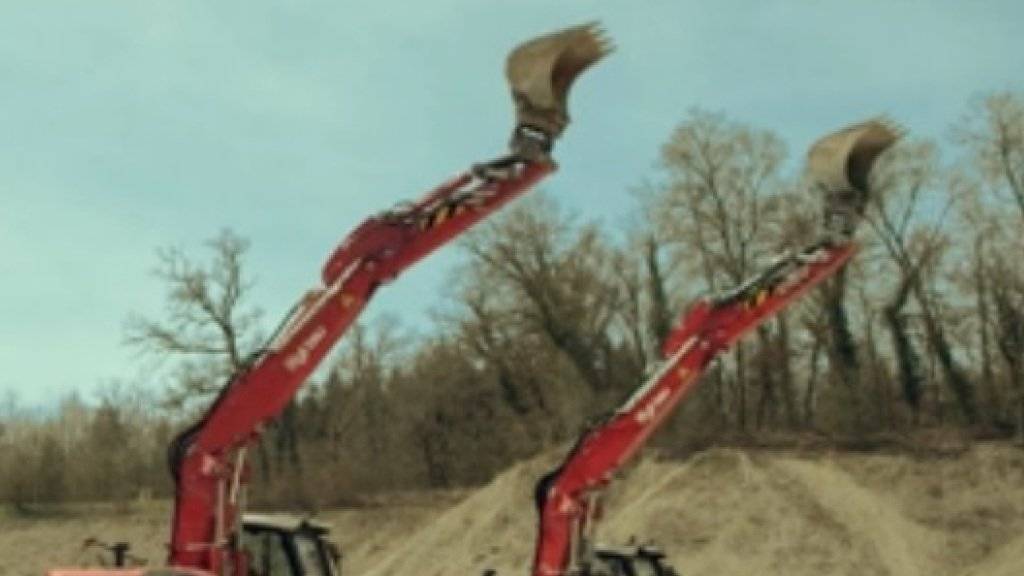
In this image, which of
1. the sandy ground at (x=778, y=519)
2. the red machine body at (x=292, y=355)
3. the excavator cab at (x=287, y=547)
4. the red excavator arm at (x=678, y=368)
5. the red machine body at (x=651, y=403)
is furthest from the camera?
the sandy ground at (x=778, y=519)

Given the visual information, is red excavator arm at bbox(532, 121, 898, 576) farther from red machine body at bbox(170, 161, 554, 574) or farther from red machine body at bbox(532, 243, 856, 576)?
red machine body at bbox(170, 161, 554, 574)

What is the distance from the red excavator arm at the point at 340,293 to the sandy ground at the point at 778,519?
2379 centimetres

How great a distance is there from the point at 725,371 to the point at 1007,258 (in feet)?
34.9

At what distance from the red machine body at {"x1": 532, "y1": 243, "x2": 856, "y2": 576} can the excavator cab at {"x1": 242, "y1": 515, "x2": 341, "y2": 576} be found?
270cm

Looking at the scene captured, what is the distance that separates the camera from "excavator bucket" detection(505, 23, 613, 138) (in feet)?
49.0

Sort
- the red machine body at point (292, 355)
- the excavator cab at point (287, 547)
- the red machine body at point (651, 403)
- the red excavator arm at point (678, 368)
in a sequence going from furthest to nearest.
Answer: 1. the red machine body at point (651, 403)
2. the red excavator arm at point (678, 368)
3. the excavator cab at point (287, 547)
4. the red machine body at point (292, 355)

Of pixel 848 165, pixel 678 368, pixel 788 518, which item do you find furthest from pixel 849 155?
pixel 788 518

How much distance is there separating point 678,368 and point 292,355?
524cm

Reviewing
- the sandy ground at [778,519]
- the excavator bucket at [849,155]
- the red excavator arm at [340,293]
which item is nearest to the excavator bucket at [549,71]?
the red excavator arm at [340,293]

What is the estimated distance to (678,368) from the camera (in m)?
17.7

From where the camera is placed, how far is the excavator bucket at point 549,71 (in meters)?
14.9

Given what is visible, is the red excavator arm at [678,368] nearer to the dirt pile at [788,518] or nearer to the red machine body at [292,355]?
the red machine body at [292,355]

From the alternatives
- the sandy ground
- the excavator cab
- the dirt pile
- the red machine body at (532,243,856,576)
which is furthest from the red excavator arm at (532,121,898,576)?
the dirt pile

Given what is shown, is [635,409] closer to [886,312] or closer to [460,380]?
[886,312]
